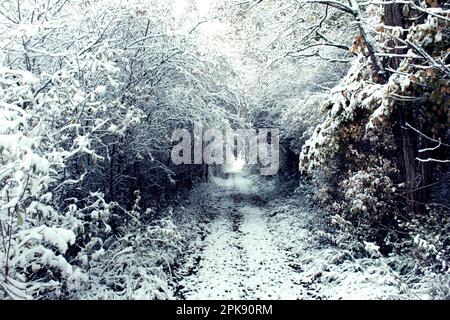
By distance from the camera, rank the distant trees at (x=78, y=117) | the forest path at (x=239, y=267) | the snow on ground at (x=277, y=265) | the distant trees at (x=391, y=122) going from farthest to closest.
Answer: the forest path at (x=239, y=267) → the snow on ground at (x=277, y=265) → the distant trees at (x=391, y=122) → the distant trees at (x=78, y=117)

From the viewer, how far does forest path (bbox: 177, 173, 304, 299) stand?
684 cm

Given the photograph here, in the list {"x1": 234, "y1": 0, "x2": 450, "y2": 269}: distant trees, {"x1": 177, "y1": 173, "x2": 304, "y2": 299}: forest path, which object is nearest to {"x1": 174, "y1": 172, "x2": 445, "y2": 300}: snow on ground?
{"x1": 177, "y1": 173, "x2": 304, "y2": 299}: forest path

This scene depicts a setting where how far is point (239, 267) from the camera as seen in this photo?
8.32 m

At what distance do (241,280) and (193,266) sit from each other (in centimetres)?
144

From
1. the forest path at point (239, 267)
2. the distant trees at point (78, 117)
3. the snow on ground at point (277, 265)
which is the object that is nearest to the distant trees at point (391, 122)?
the snow on ground at point (277, 265)

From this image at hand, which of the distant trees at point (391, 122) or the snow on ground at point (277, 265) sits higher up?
the distant trees at point (391, 122)

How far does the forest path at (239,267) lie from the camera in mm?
6836

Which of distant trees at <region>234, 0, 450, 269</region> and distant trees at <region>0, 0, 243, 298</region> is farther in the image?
distant trees at <region>234, 0, 450, 269</region>

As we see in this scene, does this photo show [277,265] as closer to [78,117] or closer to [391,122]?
[391,122]

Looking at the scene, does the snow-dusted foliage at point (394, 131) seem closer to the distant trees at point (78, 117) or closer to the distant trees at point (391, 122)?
the distant trees at point (391, 122)

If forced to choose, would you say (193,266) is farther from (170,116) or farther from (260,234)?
(170,116)

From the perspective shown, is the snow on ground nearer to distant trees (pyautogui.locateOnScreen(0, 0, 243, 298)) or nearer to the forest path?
the forest path

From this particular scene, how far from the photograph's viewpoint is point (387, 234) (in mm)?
7836
